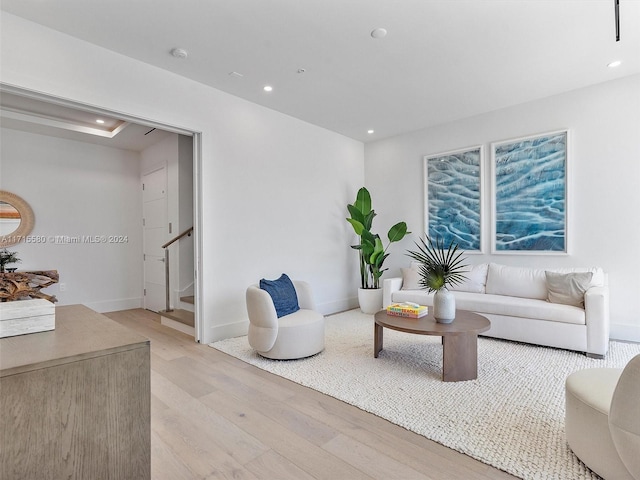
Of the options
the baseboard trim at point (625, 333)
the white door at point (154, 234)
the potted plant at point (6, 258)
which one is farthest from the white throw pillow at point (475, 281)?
the potted plant at point (6, 258)

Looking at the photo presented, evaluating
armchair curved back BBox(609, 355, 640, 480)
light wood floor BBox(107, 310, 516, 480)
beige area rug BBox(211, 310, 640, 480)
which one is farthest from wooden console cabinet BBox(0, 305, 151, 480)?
armchair curved back BBox(609, 355, 640, 480)

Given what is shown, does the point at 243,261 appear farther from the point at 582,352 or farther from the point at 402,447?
the point at 582,352

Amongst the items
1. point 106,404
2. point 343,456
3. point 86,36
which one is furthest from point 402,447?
point 86,36

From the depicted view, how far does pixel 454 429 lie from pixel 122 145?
20.1 feet

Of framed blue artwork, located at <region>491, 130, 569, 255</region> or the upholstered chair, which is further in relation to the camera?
framed blue artwork, located at <region>491, 130, 569, 255</region>

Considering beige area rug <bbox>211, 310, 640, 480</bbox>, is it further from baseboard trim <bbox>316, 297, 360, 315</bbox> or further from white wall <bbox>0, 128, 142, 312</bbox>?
white wall <bbox>0, 128, 142, 312</bbox>

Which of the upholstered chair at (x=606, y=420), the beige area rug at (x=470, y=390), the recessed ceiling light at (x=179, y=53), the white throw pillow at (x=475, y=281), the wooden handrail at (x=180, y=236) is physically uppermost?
the recessed ceiling light at (x=179, y=53)

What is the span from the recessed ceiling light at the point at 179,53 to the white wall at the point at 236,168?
1.28 ft

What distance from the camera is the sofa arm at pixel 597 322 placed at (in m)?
3.18

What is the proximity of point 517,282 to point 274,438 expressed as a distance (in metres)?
3.49

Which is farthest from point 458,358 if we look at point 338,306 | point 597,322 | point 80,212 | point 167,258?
point 80,212

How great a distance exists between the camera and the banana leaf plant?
17.1 feet

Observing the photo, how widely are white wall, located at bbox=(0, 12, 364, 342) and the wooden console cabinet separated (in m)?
2.67

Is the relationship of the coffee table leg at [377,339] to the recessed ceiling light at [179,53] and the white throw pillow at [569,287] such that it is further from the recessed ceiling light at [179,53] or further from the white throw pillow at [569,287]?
the recessed ceiling light at [179,53]
